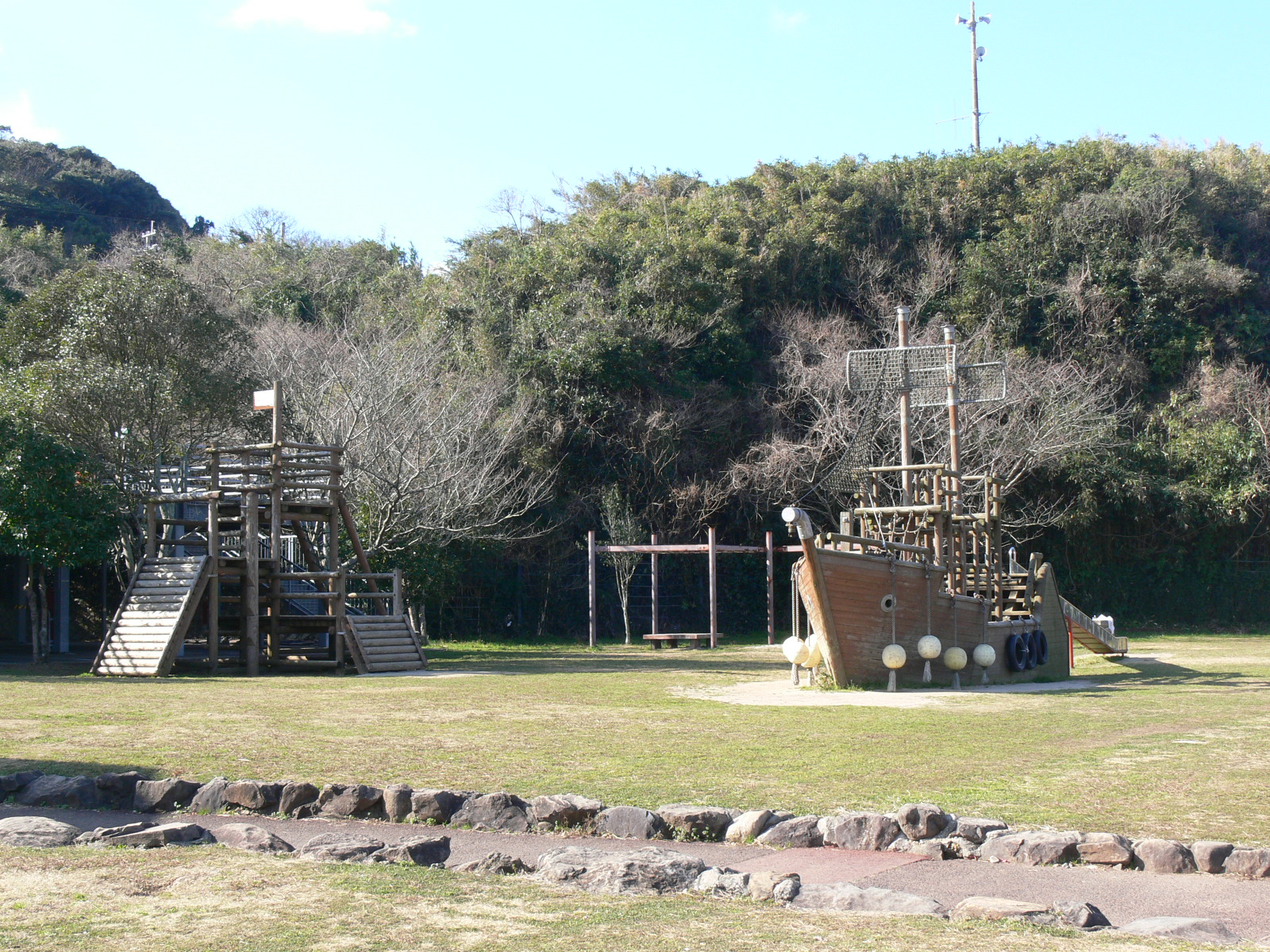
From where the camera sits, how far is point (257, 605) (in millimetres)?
18656

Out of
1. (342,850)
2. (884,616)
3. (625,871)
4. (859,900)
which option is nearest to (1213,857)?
A: (859,900)

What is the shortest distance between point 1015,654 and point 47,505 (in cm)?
1442

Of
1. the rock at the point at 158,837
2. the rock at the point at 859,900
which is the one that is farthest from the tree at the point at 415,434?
the rock at the point at 859,900

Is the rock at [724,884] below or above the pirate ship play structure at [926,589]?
below

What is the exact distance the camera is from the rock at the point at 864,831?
19.8 feet

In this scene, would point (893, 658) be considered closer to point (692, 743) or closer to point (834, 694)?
point (834, 694)

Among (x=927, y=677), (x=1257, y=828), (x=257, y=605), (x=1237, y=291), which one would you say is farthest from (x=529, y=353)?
(x=1257, y=828)

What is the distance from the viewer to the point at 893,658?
1549 cm

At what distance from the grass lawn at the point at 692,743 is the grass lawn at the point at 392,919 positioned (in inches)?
74.5

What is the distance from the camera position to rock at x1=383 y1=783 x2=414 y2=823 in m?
6.69

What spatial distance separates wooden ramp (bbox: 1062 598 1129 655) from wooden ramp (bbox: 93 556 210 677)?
14235 millimetres

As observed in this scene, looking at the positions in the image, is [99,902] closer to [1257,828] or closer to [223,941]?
[223,941]

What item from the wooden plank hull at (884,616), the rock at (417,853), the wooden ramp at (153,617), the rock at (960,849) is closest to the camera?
the rock at (417,853)

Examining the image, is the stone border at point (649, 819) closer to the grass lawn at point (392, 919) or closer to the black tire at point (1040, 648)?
the grass lawn at point (392, 919)
